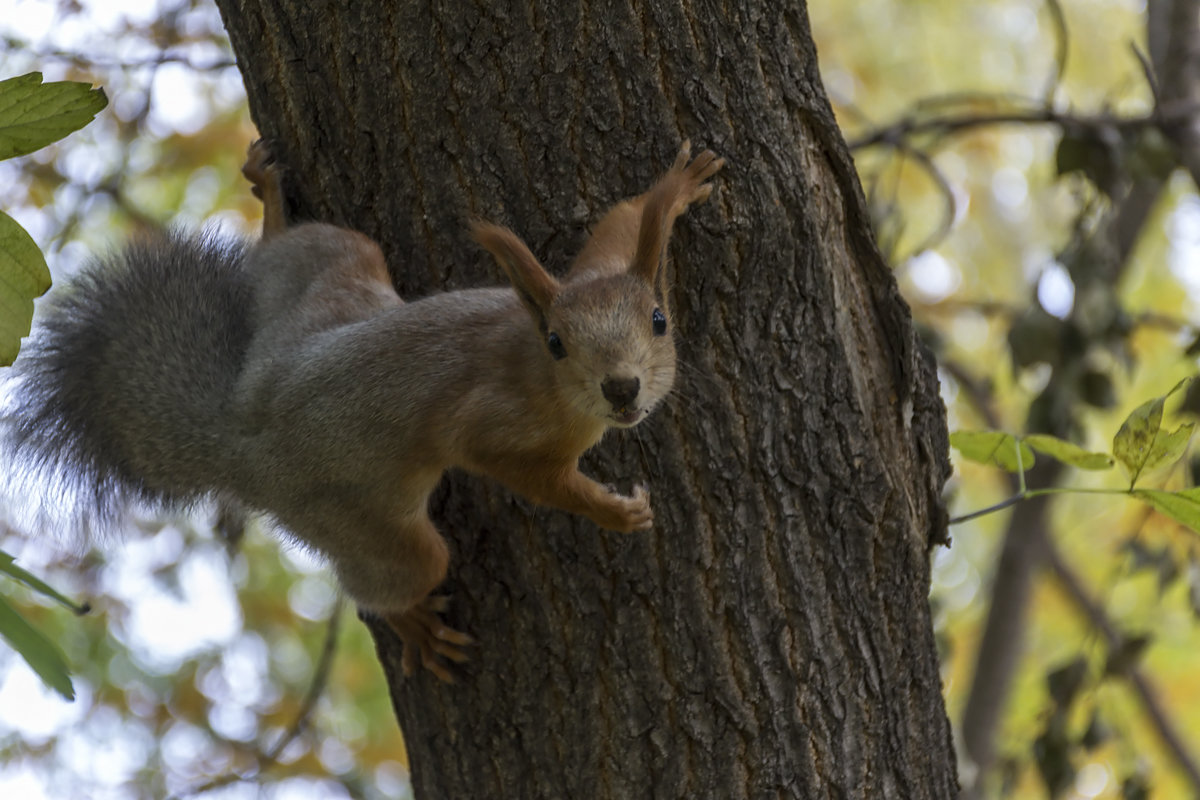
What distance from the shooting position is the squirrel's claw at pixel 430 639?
195cm

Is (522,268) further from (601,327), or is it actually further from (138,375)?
(138,375)

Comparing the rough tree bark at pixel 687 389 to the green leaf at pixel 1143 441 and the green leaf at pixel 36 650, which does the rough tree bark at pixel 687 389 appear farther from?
the green leaf at pixel 36 650

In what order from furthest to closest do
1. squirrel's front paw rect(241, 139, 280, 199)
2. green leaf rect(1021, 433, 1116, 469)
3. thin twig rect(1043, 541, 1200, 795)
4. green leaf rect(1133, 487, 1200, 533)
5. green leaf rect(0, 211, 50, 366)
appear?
1. thin twig rect(1043, 541, 1200, 795)
2. squirrel's front paw rect(241, 139, 280, 199)
3. green leaf rect(1021, 433, 1116, 469)
4. green leaf rect(1133, 487, 1200, 533)
5. green leaf rect(0, 211, 50, 366)

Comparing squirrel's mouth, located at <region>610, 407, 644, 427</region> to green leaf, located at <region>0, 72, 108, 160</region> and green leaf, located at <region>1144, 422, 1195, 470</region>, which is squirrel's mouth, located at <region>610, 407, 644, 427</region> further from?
green leaf, located at <region>0, 72, 108, 160</region>

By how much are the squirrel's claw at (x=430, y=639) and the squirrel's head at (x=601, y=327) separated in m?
0.49

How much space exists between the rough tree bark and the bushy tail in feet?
1.41

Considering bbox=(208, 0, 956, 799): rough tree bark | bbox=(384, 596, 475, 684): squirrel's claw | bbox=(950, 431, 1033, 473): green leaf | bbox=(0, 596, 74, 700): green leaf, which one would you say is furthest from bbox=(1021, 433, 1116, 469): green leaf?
bbox=(0, 596, 74, 700): green leaf

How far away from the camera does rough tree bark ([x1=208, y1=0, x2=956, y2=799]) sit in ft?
5.79

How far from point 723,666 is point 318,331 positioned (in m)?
0.90

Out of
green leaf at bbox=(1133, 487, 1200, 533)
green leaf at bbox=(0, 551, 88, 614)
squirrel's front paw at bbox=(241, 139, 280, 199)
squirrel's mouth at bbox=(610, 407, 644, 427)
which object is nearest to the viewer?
green leaf at bbox=(0, 551, 88, 614)

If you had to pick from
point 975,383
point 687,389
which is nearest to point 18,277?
point 687,389

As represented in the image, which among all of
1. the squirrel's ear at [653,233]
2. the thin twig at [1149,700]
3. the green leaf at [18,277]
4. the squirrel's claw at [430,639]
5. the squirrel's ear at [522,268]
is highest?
the thin twig at [1149,700]

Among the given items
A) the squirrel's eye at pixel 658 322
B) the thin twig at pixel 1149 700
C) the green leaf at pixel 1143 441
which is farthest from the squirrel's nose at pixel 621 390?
the thin twig at pixel 1149 700

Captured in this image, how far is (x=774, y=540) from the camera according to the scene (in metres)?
1.82
